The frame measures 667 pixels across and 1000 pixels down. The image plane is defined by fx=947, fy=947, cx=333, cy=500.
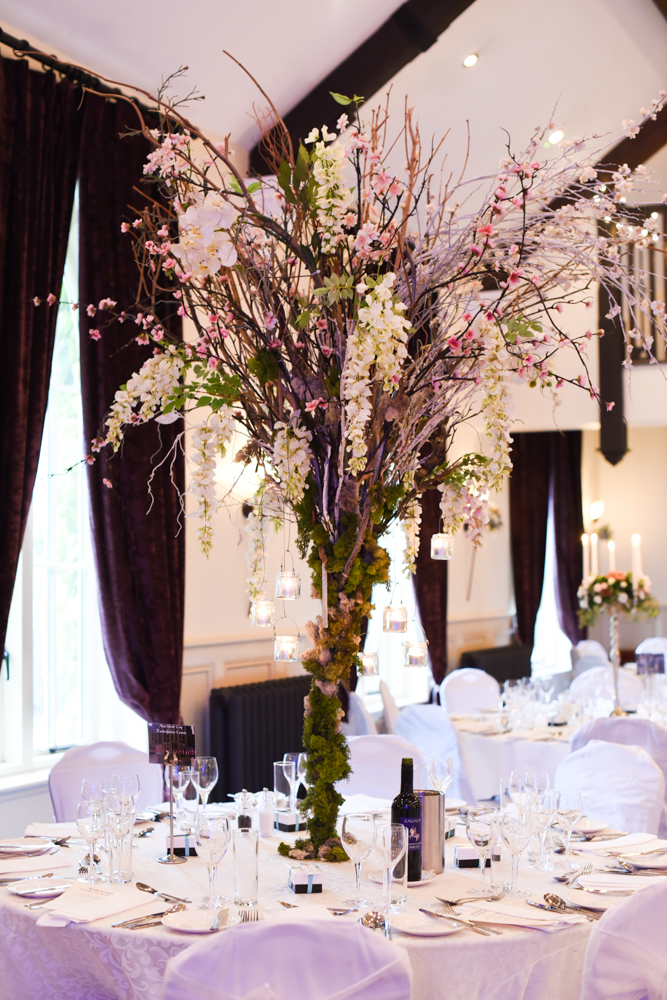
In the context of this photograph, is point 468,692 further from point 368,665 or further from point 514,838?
point 514,838

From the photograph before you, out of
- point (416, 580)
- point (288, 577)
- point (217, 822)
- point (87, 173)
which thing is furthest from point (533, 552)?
point (217, 822)

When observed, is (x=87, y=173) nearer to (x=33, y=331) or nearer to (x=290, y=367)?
(x=33, y=331)

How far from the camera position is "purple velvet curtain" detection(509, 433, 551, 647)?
9141 mm

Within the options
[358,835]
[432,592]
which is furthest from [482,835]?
[432,592]

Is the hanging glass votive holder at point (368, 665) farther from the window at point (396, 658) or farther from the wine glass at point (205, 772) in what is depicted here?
the window at point (396, 658)

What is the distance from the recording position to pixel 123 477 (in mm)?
4797

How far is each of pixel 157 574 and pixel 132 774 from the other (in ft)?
5.02

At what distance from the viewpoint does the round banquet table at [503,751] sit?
484 centimetres

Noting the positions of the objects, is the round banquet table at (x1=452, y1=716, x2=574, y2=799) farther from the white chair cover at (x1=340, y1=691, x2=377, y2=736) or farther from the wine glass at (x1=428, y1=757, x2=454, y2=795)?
the wine glass at (x1=428, y1=757, x2=454, y2=795)

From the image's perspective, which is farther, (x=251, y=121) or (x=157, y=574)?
(x=251, y=121)

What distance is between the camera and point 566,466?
9.93 meters

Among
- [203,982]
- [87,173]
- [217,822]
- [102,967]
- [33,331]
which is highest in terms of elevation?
[87,173]

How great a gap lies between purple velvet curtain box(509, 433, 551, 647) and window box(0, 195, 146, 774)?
Answer: 16.3 feet

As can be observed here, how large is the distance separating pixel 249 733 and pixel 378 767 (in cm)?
197
